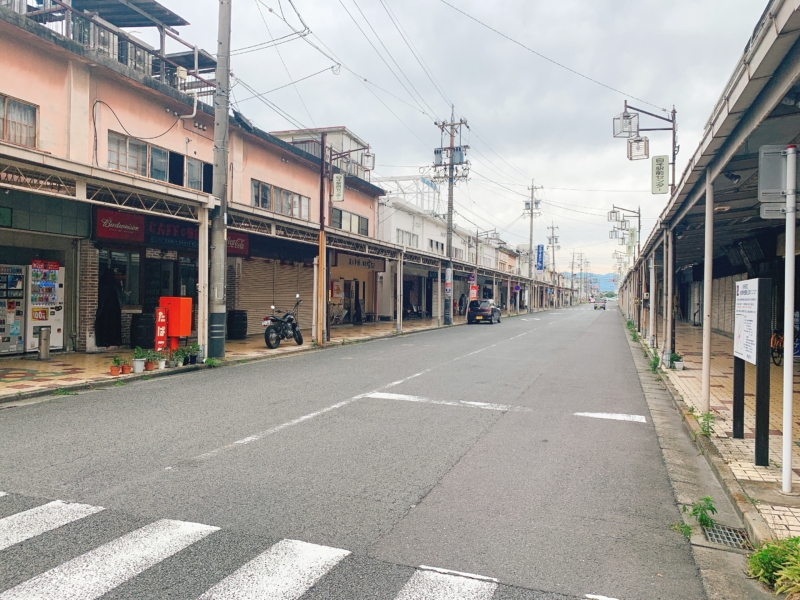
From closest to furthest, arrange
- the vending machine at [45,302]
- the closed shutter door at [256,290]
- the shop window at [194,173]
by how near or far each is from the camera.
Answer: the vending machine at [45,302], the shop window at [194,173], the closed shutter door at [256,290]

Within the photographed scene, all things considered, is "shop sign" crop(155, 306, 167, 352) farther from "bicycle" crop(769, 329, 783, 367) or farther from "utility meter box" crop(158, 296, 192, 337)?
"bicycle" crop(769, 329, 783, 367)

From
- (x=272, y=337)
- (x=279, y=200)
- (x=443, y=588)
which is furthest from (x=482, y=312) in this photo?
(x=443, y=588)

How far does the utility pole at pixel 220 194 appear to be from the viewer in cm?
1426

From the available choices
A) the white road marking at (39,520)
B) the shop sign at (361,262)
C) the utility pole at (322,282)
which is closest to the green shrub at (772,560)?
the white road marking at (39,520)

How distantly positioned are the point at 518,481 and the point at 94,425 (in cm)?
538

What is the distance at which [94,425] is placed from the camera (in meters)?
7.30

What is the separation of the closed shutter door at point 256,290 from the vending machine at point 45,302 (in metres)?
7.40

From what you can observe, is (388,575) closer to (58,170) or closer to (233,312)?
(58,170)

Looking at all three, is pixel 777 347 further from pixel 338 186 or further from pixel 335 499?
pixel 338 186

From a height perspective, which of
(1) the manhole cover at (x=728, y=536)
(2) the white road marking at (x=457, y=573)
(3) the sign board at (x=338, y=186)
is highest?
(3) the sign board at (x=338, y=186)

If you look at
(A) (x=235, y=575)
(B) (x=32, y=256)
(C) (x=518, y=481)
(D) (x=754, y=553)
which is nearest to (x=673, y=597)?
(D) (x=754, y=553)

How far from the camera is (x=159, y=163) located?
1723 centimetres

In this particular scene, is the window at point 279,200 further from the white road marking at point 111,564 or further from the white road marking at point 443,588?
the white road marking at point 443,588

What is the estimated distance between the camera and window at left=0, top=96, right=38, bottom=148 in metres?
12.9
